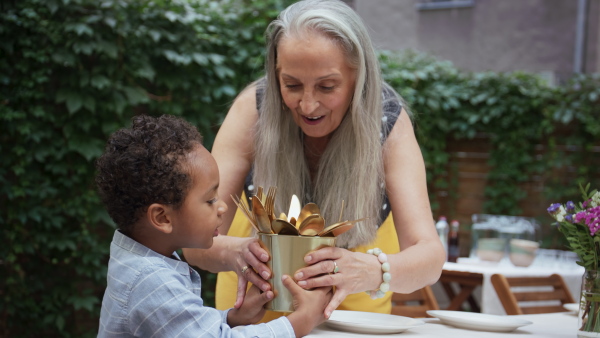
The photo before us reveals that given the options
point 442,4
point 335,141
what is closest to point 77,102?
point 335,141

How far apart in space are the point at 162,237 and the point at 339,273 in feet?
1.34

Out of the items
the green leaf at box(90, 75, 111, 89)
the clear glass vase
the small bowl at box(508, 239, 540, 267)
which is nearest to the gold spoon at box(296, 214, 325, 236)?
the clear glass vase

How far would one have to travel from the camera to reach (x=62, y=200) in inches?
161

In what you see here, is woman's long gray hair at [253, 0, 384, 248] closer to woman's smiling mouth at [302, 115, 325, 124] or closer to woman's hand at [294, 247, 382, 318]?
woman's smiling mouth at [302, 115, 325, 124]

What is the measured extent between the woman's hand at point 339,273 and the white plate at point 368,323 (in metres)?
0.10

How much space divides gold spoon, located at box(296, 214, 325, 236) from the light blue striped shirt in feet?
0.66

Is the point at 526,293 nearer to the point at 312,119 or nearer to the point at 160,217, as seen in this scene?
the point at 312,119

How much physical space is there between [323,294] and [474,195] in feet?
17.3

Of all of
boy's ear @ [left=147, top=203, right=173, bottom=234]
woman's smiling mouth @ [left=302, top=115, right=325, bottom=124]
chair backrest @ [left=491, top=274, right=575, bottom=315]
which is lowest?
chair backrest @ [left=491, top=274, right=575, bottom=315]

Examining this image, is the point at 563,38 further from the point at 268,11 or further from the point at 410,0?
the point at 268,11

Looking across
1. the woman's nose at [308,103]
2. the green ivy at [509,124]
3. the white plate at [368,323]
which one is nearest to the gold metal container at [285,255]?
the white plate at [368,323]

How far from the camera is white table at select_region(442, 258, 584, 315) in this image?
3764 mm

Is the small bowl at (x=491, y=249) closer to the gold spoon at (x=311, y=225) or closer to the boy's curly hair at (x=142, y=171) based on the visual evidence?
the gold spoon at (x=311, y=225)

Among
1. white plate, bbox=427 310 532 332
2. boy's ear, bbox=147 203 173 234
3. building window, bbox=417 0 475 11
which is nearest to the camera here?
boy's ear, bbox=147 203 173 234
